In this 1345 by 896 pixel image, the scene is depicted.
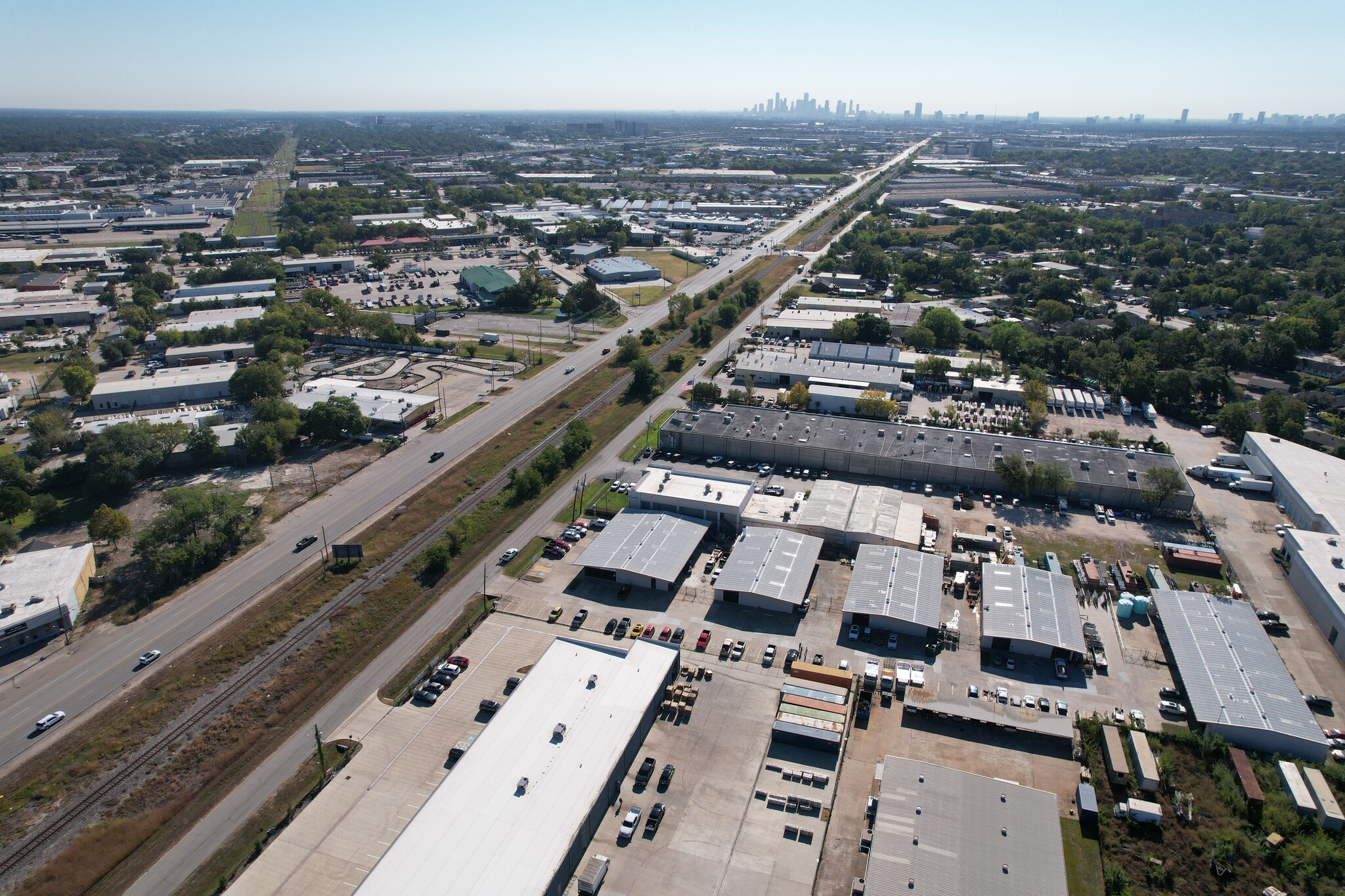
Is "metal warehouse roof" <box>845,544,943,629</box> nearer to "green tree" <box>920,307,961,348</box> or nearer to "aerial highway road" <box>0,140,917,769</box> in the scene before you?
"aerial highway road" <box>0,140,917,769</box>

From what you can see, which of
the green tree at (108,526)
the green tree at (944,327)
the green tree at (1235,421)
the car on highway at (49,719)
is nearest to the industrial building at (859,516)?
the green tree at (1235,421)

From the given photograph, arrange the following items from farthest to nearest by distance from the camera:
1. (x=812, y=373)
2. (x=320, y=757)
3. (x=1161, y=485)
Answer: (x=812, y=373) < (x=1161, y=485) < (x=320, y=757)

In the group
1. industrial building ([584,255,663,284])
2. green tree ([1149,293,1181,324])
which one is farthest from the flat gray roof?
industrial building ([584,255,663,284])


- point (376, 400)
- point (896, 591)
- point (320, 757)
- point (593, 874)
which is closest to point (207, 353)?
point (376, 400)

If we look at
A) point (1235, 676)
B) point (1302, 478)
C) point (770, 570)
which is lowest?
point (1235, 676)

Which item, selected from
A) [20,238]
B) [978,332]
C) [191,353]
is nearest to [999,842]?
[978,332]

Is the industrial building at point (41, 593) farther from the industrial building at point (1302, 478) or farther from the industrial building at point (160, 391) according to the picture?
the industrial building at point (1302, 478)

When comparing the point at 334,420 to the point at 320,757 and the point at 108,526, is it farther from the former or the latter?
the point at 320,757
